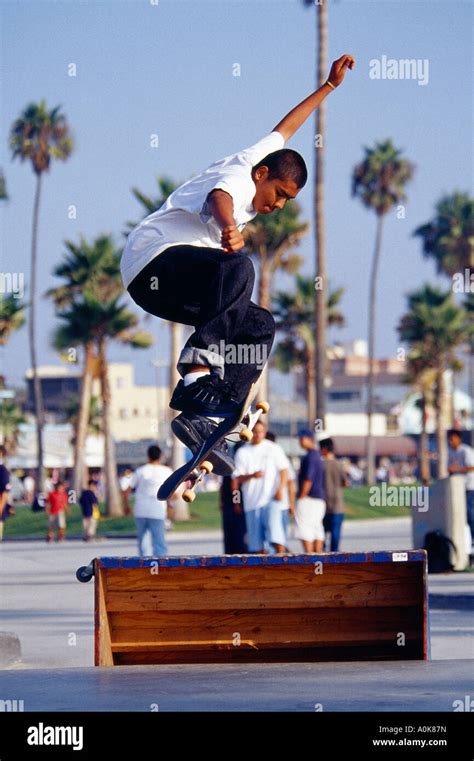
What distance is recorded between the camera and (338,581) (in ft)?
24.2

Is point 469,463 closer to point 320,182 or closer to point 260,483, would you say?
point 260,483

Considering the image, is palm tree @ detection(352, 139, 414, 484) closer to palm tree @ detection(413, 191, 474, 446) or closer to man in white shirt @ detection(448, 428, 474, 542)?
palm tree @ detection(413, 191, 474, 446)

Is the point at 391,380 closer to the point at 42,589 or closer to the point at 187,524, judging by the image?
the point at 187,524

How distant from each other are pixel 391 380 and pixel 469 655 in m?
124

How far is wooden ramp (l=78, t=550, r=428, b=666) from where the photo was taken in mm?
7344

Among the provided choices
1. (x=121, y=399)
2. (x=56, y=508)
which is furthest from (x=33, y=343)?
(x=121, y=399)

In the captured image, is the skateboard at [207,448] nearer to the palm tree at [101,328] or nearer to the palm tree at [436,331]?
the palm tree at [101,328]

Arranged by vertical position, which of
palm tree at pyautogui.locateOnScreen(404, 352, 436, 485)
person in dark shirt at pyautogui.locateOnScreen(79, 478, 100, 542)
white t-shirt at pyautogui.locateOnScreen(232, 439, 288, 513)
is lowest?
person in dark shirt at pyautogui.locateOnScreen(79, 478, 100, 542)

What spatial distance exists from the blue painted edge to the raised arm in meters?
2.27

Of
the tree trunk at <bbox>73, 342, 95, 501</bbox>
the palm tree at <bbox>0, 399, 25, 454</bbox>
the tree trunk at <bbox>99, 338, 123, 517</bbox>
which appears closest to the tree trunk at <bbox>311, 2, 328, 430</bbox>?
the tree trunk at <bbox>99, 338, 123, 517</bbox>

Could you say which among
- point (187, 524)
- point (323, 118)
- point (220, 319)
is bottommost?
point (187, 524)

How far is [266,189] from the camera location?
612cm
